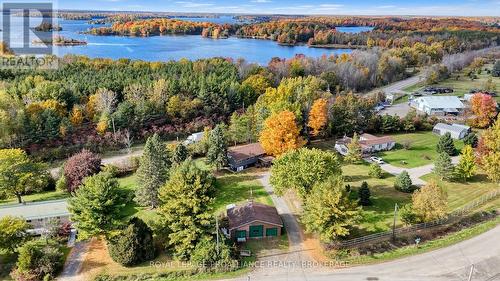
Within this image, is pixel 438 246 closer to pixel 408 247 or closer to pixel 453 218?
pixel 408 247

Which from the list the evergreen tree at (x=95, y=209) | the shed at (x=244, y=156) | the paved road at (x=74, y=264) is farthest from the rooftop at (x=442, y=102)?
the paved road at (x=74, y=264)

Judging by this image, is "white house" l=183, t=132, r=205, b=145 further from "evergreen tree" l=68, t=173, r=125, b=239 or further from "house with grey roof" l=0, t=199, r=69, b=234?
"evergreen tree" l=68, t=173, r=125, b=239

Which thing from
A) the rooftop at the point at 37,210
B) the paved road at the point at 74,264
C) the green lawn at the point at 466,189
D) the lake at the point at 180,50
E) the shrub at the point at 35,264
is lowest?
the paved road at the point at 74,264

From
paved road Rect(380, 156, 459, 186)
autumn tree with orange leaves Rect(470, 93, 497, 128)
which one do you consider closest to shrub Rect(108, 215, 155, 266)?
paved road Rect(380, 156, 459, 186)

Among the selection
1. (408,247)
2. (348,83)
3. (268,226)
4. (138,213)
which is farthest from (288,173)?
(348,83)

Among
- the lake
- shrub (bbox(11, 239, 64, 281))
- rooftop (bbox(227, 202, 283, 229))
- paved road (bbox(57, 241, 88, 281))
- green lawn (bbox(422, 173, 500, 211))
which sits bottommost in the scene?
paved road (bbox(57, 241, 88, 281))

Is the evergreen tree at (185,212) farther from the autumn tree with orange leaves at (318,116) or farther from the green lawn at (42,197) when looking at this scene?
the autumn tree with orange leaves at (318,116)

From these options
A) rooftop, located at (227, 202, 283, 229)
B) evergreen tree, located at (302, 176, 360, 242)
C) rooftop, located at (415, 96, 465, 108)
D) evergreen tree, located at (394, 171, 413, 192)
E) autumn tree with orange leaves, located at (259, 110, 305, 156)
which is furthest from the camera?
rooftop, located at (415, 96, 465, 108)
